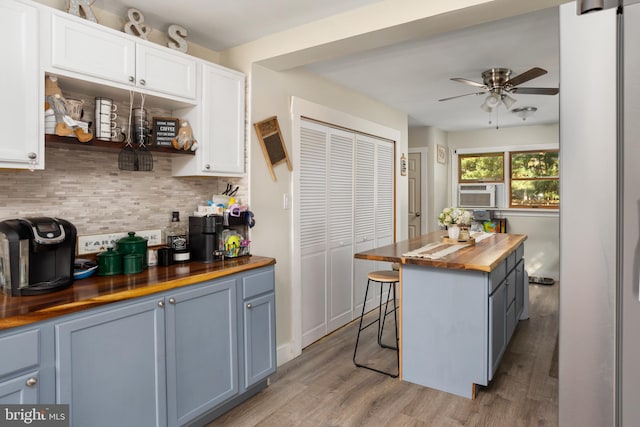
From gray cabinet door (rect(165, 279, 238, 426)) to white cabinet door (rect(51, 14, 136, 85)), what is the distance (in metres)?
1.21

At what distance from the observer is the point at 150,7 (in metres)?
2.32

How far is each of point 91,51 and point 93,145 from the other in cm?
47

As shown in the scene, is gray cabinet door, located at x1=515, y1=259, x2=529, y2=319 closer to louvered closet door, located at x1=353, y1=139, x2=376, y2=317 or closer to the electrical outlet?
→ louvered closet door, located at x1=353, y1=139, x2=376, y2=317

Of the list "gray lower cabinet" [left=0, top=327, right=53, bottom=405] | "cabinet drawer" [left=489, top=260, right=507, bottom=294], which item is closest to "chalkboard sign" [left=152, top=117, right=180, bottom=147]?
"gray lower cabinet" [left=0, top=327, right=53, bottom=405]

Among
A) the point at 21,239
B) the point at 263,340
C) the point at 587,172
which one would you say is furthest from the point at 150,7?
the point at 587,172

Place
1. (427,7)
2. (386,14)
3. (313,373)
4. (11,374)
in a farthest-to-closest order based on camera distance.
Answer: (313,373) < (386,14) < (427,7) < (11,374)

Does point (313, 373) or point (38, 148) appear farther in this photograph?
point (313, 373)

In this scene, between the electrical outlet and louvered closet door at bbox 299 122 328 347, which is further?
louvered closet door at bbox 299 122 328 347

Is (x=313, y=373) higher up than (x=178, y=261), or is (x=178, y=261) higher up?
(x=178, y=261)

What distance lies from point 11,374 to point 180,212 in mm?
1469

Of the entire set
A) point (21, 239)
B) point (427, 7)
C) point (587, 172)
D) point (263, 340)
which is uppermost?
point (427, 7)

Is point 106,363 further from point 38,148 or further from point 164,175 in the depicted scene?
point 164,175

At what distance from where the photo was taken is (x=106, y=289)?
6.12 feet

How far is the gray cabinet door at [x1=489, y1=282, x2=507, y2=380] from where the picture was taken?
8.51 ft
